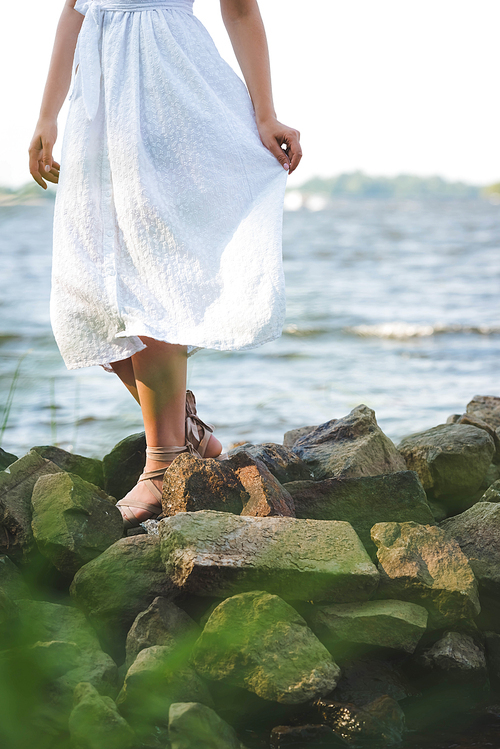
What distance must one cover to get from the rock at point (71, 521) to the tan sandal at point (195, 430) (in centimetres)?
42

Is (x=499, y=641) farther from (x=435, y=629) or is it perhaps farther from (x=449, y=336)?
(x=449, y=336)

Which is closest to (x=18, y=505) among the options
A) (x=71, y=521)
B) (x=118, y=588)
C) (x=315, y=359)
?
(x=71, y=521)

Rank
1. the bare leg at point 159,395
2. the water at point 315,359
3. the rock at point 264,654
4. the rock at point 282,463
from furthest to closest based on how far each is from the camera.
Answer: the water at point 315,359 < the rock at point 282,463 < the bare leg at point 159,395 < the rock at point 264,654

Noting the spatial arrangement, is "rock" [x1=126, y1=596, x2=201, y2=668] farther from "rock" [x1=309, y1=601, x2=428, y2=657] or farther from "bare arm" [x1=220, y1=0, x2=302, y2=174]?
"bare arm" [x1=220, y1=0, x2=302, y2=174]

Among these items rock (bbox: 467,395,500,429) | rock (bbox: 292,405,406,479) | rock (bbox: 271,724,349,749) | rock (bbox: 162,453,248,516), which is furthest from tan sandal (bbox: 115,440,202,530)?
rock (bbox: 467,395,500,429)

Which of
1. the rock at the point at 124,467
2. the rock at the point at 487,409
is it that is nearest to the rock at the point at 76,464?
the rock at the point at 124,467

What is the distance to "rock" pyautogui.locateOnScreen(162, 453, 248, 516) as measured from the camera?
63.8 inches

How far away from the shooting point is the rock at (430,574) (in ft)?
4.57

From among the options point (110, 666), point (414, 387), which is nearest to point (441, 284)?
point (414, 387)

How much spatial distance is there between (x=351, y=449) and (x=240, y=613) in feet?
2.90

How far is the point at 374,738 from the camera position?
47.4 inches

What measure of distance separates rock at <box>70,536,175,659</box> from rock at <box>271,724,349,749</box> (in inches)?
13.2

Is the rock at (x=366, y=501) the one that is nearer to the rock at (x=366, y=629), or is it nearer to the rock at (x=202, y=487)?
the rock at (x=202, y=487)

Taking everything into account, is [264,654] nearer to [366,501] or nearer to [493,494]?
[366,501]
